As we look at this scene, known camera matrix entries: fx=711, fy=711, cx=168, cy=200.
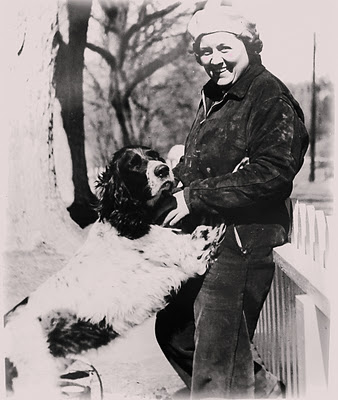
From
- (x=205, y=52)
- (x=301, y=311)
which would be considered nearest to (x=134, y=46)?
(x=205, y=52)

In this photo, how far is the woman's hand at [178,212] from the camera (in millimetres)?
2992

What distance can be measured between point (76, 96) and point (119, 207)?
51 centimetres

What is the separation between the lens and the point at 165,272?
3025 millimetres

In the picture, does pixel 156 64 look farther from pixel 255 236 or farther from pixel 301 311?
pixel 301 311

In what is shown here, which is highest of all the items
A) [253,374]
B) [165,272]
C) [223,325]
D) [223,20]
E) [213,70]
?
→ [223,20]

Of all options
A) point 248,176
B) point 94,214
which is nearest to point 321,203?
point 248,176

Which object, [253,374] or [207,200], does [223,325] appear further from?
[207,200]

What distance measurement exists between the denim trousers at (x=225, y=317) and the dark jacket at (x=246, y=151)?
14 cm

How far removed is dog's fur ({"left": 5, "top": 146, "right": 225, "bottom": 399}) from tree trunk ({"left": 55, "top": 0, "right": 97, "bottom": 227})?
74 millimetres

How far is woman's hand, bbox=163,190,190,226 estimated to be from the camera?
9.82ft

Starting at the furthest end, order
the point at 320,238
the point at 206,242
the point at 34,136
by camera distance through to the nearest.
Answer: the point at 34,136, the point at 206,242, the point at 320,238

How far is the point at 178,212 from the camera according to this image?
3000mm

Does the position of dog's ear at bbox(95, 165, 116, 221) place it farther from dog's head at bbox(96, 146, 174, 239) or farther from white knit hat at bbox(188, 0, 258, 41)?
white knit hat at bbox(188, 0, 258, 41)

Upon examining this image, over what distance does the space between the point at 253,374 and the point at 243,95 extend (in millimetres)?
1165
